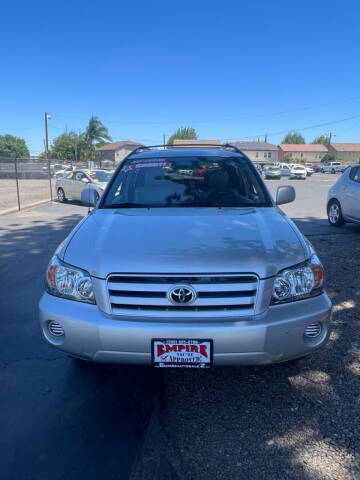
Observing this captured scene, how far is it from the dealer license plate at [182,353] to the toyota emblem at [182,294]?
0.75 feet

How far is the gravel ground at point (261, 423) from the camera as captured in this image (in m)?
1.98

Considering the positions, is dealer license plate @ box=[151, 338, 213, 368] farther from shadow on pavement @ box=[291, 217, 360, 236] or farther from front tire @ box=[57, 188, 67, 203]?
front tire @ box=[57, 188, 67, 203]

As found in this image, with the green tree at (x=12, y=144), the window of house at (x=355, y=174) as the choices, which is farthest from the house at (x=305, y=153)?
the window of house at (x=355, y=174)

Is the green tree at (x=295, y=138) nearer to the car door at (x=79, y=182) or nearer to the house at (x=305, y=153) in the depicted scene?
the house at (x=305, y=153)

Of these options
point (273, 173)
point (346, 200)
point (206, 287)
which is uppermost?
point (206, 287)

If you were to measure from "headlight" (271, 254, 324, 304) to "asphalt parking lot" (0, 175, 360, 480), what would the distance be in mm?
781

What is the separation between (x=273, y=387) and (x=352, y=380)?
1.99 feet

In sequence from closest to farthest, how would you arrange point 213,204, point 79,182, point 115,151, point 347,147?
1. point 213,204
2. point 79,182
3. point 115,151
4. point 347,147

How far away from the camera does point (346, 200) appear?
848 centimetres

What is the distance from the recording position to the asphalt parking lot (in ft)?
6.54

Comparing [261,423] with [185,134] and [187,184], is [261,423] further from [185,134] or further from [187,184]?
[185,134]

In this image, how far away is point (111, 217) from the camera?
3.07m

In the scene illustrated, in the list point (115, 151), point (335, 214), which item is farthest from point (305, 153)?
point (335, 214)

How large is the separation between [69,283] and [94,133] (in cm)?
6594
